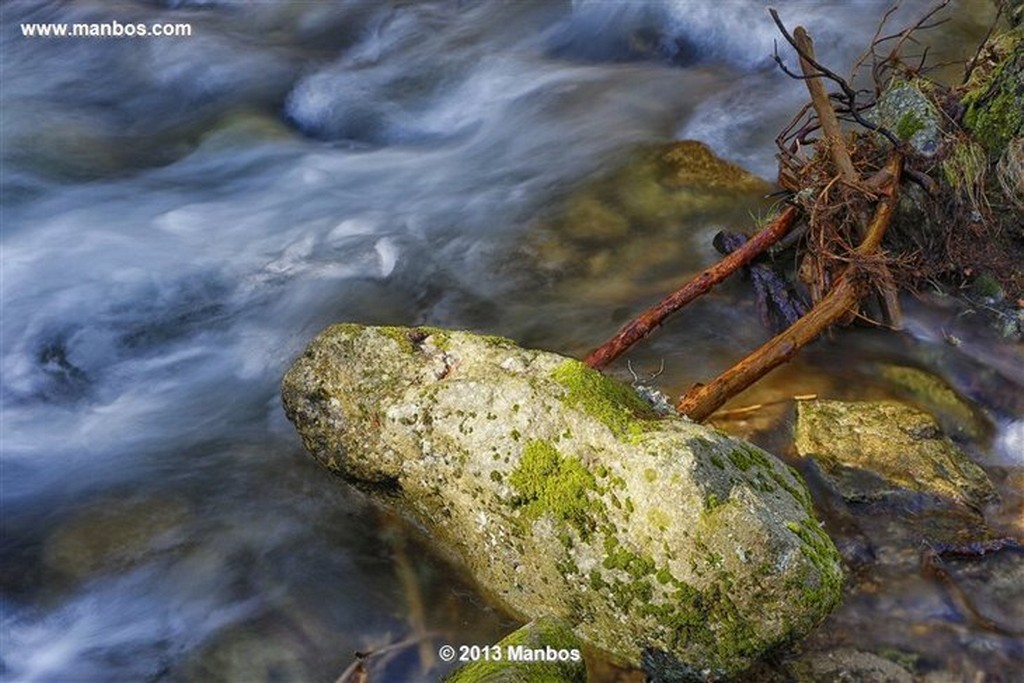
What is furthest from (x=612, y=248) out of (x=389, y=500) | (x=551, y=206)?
(x=389, y=500)

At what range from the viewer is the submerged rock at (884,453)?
5.09 m

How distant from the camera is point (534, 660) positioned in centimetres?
385

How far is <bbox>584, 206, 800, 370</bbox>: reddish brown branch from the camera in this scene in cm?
577

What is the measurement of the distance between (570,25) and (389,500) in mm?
7799

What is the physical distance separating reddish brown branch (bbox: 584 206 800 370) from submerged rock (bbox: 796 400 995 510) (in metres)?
1.02

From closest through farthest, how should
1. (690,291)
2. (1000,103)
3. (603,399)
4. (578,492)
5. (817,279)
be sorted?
(578,492) < (603,399) < (690,291) < (817,279) < (1000,103)

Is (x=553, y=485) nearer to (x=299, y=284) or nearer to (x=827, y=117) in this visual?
(x=827, y=117)

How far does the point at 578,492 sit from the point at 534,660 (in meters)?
0.76

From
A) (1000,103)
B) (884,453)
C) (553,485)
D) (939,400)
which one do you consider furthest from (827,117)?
(553,485)

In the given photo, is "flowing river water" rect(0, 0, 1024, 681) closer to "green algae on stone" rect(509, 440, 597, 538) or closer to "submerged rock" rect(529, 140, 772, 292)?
"submerged rock" rect(529, 140, 772, 292)

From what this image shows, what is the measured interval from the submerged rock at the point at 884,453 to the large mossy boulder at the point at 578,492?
0.90 m

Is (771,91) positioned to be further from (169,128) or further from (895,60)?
(169,128)

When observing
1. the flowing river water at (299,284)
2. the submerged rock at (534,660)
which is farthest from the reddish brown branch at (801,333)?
the submerged rock at (534,660)

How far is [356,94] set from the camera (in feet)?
35.1
